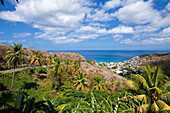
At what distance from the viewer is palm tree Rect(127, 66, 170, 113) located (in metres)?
10.2

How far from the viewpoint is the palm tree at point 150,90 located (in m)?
10.2

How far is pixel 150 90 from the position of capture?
11.4 metres

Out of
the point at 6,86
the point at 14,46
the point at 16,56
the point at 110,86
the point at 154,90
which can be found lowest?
the point at 110,86

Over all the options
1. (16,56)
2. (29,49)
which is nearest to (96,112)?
(16,56)

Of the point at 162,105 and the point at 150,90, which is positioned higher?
the point at 150,90

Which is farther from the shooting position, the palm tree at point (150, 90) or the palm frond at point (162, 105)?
the palm tree at point (150, 90)

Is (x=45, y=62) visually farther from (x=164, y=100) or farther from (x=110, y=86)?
(x=164, y=100)

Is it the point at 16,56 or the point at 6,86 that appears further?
the point at 6,86

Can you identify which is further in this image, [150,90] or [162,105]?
[150,90]

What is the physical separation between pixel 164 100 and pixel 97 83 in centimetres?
2885

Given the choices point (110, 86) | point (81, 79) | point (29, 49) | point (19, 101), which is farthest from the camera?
point (29, 49)

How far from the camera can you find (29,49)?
58.2 meters

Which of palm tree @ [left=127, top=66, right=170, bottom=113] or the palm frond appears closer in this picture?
the palm frond

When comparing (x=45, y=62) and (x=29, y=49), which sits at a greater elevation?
(x=29, y=49)
